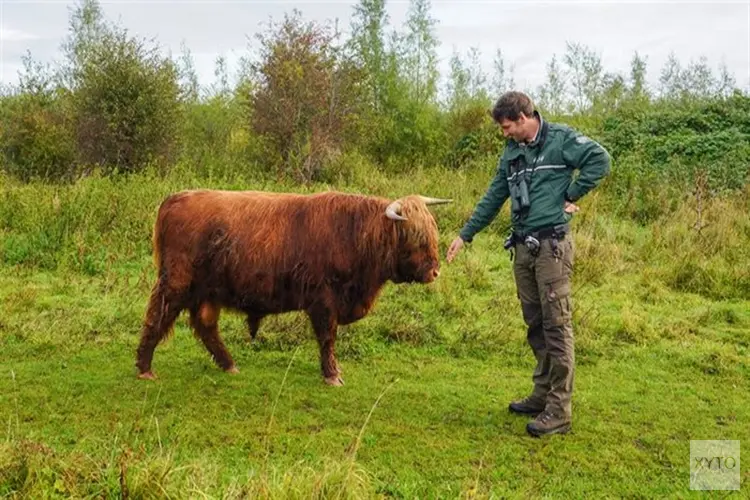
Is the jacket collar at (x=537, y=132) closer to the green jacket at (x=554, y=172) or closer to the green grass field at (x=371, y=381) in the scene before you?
the green jacket at (x=554, y=172)

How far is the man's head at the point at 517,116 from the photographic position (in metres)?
4.79

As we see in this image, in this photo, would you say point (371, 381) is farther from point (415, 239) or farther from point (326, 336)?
point (415, 239)

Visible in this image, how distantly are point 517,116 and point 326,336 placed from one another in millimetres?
2304

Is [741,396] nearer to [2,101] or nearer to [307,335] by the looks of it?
[307,335]

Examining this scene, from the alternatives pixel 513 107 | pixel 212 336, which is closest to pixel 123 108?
pixel 212 336

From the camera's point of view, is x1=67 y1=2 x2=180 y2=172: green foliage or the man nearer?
the man

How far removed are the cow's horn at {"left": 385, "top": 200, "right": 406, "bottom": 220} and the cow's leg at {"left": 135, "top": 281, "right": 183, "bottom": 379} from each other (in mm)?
1799

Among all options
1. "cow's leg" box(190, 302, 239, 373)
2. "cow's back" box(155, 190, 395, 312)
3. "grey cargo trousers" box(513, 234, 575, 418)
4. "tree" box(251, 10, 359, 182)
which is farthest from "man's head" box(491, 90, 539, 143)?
"tree" box(251, 10, 359, 182)

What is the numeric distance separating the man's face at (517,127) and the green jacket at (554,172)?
88 millimetres

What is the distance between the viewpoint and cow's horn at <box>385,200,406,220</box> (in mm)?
5637

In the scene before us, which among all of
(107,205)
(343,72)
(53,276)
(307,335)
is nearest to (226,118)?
(343,72)

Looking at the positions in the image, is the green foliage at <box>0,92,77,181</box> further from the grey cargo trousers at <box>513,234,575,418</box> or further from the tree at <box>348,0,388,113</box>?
the grey cargo trousers at <box>513,234,575,418</box>

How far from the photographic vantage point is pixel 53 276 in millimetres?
8586

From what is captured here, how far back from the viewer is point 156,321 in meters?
5.79
